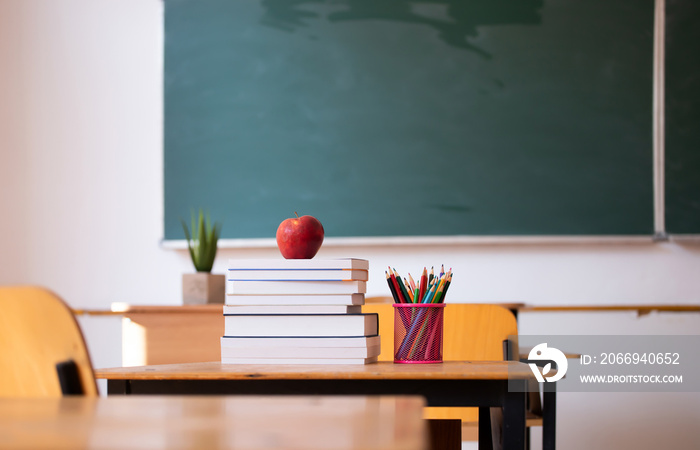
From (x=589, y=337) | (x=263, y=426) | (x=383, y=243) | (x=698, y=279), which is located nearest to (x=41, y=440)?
(x=263, y=426)

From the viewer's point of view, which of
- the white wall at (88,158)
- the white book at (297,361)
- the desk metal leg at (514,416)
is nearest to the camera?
the desk metal leg at (514,416)

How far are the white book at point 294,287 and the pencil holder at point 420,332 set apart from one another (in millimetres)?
110

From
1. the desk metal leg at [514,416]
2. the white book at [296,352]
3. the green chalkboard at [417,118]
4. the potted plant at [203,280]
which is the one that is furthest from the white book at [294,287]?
the green chalkboard at [417,118]

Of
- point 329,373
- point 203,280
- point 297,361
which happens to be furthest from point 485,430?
point 203,280

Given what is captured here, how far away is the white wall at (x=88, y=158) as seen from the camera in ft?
11.6

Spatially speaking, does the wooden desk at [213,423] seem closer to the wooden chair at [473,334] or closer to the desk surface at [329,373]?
the desk surface at [329,373]

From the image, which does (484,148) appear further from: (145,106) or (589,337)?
(145,106)

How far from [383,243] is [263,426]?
2779 millimetres

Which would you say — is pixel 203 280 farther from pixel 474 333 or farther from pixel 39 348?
pixel 39 348

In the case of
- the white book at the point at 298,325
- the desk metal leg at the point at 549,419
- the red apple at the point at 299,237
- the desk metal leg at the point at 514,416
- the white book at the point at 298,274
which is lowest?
the desk metal leg at the point at 549,419

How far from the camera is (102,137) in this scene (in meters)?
3.61

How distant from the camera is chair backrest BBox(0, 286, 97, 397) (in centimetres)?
80

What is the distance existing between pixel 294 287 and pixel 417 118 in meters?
2.13

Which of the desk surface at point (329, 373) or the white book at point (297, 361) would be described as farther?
the white book at point (297, 361)
